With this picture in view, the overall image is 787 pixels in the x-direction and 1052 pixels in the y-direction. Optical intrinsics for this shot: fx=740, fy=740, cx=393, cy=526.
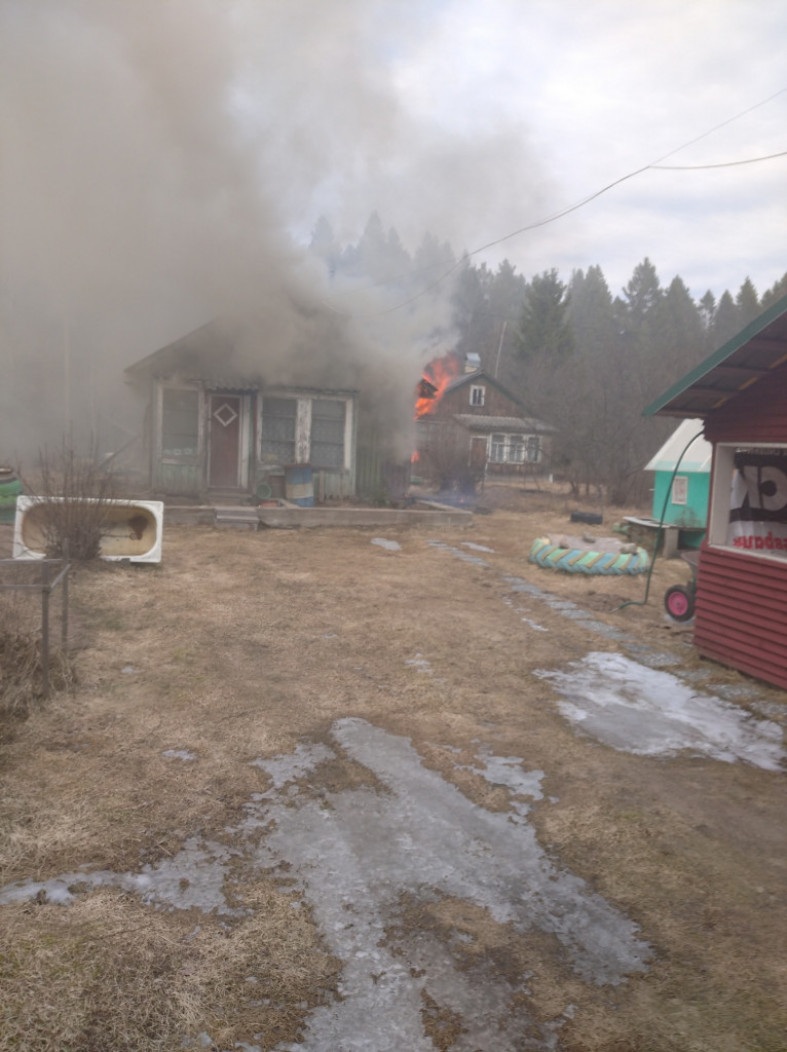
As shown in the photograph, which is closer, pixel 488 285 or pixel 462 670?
pixel 462 670

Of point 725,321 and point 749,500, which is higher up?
point 725,321

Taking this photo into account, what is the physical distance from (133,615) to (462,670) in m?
3.48

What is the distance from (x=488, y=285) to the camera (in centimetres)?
8406

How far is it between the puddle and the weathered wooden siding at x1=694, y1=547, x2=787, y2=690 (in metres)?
3.05

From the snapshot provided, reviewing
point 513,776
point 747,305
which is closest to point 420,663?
point 513,776

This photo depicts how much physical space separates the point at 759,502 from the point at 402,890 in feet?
19.6

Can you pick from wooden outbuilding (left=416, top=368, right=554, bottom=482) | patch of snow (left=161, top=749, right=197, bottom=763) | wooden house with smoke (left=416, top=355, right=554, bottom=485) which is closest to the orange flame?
wooden house with smoke (left=416, top=355, right=554, bottom=485)

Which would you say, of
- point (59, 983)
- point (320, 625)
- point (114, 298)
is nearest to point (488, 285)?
point (114, 298)

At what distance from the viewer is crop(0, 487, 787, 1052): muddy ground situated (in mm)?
2447

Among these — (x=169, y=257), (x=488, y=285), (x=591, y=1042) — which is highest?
(x=488, y=285)

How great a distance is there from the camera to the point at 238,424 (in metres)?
16.6

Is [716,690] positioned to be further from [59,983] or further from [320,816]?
[59,983]

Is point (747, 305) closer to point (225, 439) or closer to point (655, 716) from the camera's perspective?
point (225, 439)

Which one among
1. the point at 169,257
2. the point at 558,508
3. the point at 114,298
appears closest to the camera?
the point at 169,257
